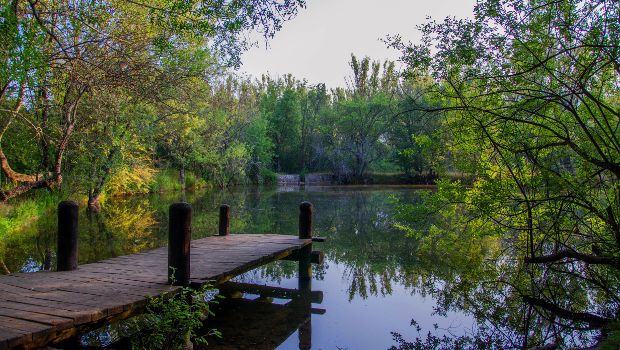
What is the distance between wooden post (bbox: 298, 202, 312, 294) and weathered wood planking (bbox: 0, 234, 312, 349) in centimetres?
130

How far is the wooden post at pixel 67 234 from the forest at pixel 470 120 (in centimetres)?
204

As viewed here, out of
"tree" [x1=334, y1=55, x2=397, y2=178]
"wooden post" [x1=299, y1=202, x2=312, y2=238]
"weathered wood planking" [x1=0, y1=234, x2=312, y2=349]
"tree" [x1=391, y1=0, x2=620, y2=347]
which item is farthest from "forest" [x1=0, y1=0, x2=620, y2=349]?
"tree" [x1=334, y1=55, x2=397, y2=178]

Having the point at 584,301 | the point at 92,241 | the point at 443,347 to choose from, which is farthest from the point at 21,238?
the point at 584,301

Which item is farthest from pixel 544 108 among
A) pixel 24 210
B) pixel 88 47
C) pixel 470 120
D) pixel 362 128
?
pixel 362 128

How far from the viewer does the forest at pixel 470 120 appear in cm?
604

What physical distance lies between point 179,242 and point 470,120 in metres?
4.45

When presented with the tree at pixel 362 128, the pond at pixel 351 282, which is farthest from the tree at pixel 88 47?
the tree at pixel 362 128

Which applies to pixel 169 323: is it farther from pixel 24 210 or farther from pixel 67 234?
pixel 24 210

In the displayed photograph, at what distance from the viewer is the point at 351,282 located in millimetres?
10109

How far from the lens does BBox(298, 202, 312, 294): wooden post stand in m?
9.88

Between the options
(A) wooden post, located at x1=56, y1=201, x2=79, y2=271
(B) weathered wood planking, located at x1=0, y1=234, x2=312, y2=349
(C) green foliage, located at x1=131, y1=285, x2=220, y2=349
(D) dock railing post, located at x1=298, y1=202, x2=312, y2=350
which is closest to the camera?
(B) weathered wood planking, located at x1=0, y1=234, x2=312, y2=349

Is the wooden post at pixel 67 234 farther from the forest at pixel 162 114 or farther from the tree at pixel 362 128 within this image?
the tree at pixel 362 128

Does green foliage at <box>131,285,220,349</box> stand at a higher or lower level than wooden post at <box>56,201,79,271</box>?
lower

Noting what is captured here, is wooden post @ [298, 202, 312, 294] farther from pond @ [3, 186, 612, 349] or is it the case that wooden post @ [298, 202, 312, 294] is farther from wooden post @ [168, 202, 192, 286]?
wooden post @ [168, 202, 192, 286]
